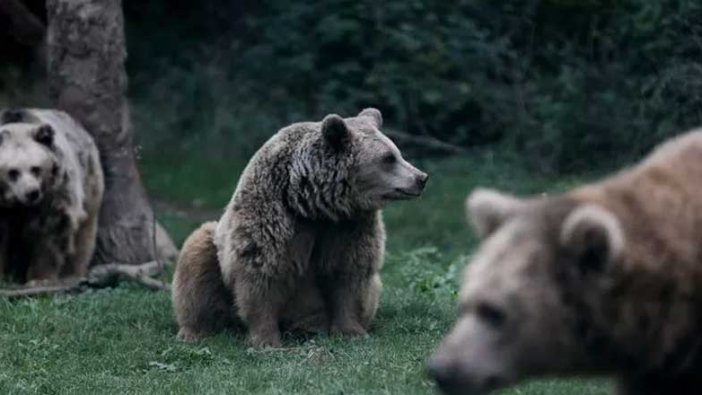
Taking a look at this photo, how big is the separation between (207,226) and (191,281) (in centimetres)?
47

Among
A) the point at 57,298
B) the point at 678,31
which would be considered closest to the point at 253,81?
the point at 678,31

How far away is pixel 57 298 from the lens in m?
10.3

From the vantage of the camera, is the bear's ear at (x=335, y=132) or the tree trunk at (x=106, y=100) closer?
the bear's ear at (x=335, y=132)

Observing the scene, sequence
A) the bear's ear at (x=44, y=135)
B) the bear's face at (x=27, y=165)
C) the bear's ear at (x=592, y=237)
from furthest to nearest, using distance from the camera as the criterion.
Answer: the bear's ear at (x=44, y=135) < the bear's face at (x=27, y=165) < the bear's ear at (x=592, y=237)

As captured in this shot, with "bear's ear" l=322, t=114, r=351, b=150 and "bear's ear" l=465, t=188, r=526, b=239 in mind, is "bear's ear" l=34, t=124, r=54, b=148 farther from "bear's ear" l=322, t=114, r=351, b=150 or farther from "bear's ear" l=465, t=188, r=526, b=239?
"bear's ear" l=465, t=188, r=526, b=239

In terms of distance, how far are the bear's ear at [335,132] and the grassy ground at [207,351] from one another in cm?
116

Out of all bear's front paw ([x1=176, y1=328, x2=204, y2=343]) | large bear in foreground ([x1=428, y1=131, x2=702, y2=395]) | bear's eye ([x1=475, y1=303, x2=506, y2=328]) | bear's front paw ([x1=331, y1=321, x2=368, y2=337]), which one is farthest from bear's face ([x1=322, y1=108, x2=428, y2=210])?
bear's eye ([x1=475, y1=303, x2=506, y2=328])

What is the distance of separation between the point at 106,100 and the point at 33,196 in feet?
4.10

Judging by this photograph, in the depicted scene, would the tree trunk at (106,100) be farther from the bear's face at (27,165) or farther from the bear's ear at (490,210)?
the bear's ear at (490,210)

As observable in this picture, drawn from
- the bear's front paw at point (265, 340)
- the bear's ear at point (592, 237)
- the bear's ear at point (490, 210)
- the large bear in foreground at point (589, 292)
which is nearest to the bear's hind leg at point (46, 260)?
the bear's front paw at point (265, 340)

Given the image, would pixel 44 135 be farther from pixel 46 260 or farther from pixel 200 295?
pixel 200 295

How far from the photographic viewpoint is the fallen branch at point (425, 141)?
17108 mm

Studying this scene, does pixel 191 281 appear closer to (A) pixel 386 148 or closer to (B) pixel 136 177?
(A) pixel 386 148

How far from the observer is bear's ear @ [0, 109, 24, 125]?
1195cm
